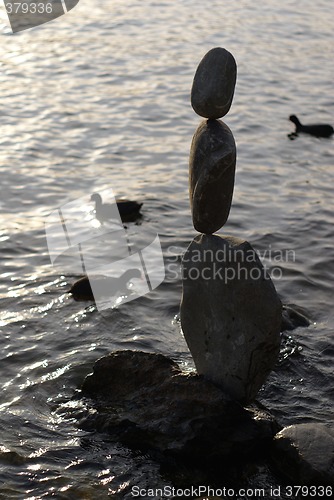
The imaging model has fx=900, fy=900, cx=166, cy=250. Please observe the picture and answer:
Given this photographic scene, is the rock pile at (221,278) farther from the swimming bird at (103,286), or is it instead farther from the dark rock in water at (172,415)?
the swimming bird at (103,286)

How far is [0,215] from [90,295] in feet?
9.21

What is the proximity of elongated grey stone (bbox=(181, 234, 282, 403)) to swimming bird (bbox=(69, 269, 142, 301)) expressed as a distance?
2.87m

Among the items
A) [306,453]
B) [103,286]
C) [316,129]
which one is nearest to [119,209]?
[103,286]

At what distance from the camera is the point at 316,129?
1538 cm

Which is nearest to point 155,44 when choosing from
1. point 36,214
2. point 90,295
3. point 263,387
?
point 36,214

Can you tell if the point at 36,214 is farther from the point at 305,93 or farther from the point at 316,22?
the point at 316,22

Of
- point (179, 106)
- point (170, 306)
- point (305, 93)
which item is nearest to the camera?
point (170, 306)

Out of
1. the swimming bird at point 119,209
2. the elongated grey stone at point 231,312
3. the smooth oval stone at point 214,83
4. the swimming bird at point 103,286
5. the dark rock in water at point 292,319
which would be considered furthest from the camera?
the swimming bird at point 119,209

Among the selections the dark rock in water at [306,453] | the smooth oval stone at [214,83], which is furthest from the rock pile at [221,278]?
the dark rock in water at [306,453]

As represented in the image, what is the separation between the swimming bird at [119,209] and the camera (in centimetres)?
1213

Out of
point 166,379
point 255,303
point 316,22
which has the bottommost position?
point 316,22

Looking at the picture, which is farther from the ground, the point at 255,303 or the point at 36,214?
the point at 255,303

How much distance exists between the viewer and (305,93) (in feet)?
58.2

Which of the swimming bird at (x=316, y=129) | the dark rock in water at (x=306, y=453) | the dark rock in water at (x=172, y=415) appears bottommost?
the swimming bird at (x=316, y=129)
